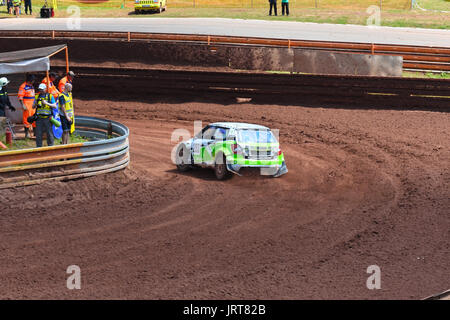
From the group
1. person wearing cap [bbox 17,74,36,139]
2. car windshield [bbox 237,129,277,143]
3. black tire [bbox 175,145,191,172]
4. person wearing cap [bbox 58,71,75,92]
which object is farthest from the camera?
person wearing cap [bbox 17,74,36,139]

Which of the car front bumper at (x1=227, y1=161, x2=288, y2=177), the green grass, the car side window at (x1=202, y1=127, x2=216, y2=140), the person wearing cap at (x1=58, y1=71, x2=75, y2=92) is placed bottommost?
the car front bumper at (x1=227, y1=161, x2=288, y2=177)

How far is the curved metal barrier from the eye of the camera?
1351 centimetres

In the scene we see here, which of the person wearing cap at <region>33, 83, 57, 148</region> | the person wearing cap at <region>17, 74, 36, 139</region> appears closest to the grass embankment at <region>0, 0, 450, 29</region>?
the person wearing cap at <region>17, 74, 36, 139</region>

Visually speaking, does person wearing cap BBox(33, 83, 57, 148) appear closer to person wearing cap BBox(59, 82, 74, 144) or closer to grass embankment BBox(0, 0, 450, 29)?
person wearing cap BBox(59, 82, 74, 144)

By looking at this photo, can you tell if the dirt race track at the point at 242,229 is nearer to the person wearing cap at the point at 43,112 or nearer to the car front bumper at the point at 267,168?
the car front bumper at the point at 267,168

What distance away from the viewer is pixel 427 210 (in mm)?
13203

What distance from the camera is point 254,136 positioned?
51.7ft

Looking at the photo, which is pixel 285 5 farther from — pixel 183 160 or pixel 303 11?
pixel 183 160

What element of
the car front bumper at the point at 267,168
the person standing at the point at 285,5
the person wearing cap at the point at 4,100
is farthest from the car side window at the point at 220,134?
the person standing at the point at 285,5

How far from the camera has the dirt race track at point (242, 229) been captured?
961 cm

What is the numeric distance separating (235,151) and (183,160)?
5.59 feet

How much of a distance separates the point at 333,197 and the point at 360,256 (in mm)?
3519
